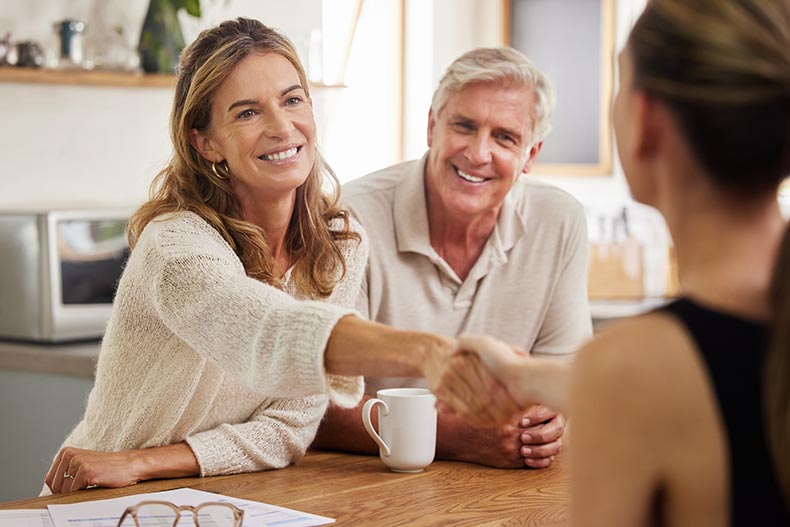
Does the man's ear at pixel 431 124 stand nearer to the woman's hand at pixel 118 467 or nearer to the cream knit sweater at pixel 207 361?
the cream knit sweater at pixel 207 361

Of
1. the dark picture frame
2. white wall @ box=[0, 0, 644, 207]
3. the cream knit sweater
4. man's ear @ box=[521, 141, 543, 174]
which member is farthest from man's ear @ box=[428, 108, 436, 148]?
the dark picture frame

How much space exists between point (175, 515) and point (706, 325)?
83 centimetres

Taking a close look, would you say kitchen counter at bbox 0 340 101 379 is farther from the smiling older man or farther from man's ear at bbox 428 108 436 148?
man's ear at bbox 428 108 436 148

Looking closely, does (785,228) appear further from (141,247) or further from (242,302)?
(141,247)

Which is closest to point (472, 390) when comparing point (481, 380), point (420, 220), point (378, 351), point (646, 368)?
point (481, 380)

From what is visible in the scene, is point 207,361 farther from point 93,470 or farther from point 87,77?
point 87,77

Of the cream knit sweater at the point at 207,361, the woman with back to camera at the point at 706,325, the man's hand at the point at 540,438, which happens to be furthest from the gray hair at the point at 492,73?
the woman with back to camera at the point at 706,325

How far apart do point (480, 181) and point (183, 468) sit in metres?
0.92

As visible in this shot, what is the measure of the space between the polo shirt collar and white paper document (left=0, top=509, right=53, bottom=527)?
3.31 ft

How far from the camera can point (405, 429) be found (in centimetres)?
167

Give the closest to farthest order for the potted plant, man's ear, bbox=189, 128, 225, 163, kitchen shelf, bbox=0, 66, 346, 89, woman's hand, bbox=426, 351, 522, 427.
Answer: woman's hand, bbox=426, 351, 522, 427, man's ear, bbox=189, 128, 225, 163, kitchen shelf, bbox=0, 66, 346, 89, the potted plant

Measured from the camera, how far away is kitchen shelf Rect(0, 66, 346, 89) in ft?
10.1

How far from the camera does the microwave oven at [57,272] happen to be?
9.23 ft

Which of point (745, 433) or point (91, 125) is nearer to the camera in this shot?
point (745, 433)
